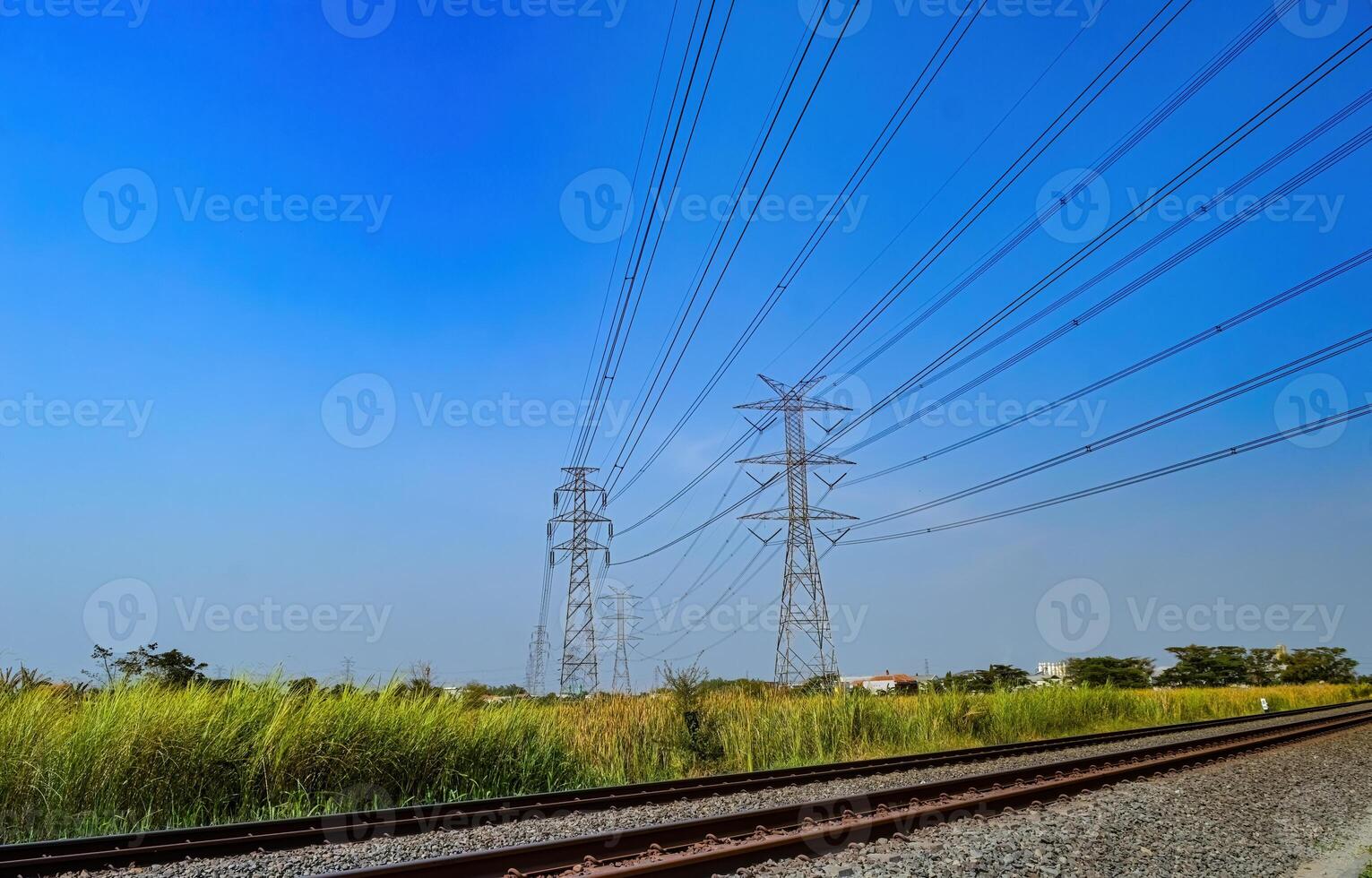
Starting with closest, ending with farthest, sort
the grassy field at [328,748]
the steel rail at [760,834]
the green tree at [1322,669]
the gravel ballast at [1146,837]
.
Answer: the steel rail at [760,834] < the gravel ballast at [1146,837] < the grassy field at [328,748] < the green tree at [1322,669]

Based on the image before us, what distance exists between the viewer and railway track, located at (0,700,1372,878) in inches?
267

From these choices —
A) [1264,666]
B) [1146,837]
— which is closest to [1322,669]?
[1264,666]

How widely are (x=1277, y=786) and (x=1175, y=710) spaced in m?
23.5

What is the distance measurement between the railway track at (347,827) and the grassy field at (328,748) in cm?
158

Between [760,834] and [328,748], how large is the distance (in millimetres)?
6002

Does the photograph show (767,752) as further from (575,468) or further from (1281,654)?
(1281,654)

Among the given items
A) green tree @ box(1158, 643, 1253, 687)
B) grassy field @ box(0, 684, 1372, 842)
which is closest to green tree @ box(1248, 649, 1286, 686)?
green tree @ box(1158, 643, 1253, 687)

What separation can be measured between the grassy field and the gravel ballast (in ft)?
21.7

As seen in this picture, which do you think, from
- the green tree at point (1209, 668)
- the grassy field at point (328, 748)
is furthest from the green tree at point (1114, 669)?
the grassy field at point (328, 748)

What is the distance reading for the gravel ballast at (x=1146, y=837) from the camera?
637cm

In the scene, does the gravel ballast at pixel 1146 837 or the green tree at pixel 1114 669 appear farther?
the green tree at pixel 1114 669

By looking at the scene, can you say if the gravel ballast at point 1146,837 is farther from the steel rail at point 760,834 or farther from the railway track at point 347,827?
the railway track at point 347,827

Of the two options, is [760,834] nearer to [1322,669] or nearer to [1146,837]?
[1146,837]

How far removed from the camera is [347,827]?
8039 mm
